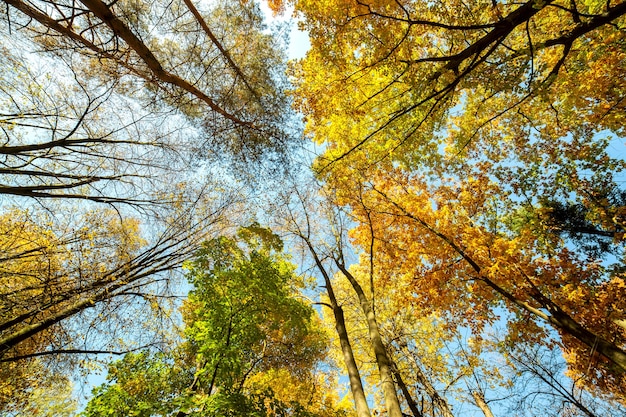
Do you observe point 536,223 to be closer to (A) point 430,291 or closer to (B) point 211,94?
(A) point 430,291

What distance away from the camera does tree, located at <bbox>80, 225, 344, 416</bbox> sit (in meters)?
4.34

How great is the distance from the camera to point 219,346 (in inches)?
196

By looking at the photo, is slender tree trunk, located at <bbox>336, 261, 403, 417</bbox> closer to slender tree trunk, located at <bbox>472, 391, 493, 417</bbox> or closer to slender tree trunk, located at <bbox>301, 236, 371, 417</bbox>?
slender tree trunk, located at <bbox>301, 236, 371, 417</bbox>

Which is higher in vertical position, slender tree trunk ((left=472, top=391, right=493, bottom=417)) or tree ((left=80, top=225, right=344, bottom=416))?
tree ((left=80, top=225, right=344, bottom=416))

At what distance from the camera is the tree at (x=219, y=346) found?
434 centimetres

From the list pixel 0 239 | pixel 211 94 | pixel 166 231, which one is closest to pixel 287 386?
pixel 166 231

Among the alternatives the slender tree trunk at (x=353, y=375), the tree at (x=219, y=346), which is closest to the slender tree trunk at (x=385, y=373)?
the slender tree trunk at (x=353, y=375)

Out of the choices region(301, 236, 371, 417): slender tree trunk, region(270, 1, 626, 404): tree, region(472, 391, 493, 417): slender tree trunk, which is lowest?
region(472, 391, 493, 417): slender tree trunk

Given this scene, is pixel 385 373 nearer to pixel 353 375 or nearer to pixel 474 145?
pixel 353 375

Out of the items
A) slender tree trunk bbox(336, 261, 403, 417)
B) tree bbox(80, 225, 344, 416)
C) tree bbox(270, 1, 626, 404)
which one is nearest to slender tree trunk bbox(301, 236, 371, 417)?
slender tree trunk bbox(336, 261, 403, 417)

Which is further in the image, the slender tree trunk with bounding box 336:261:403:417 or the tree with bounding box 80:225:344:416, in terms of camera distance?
the tree with bounding box 80:225:344:416

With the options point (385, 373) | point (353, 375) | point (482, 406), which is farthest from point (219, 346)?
point (482, 406)

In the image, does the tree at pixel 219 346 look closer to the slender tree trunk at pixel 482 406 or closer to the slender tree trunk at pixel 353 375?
the slender tree trunk at pixel 353 375

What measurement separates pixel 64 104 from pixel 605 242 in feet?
48.3
